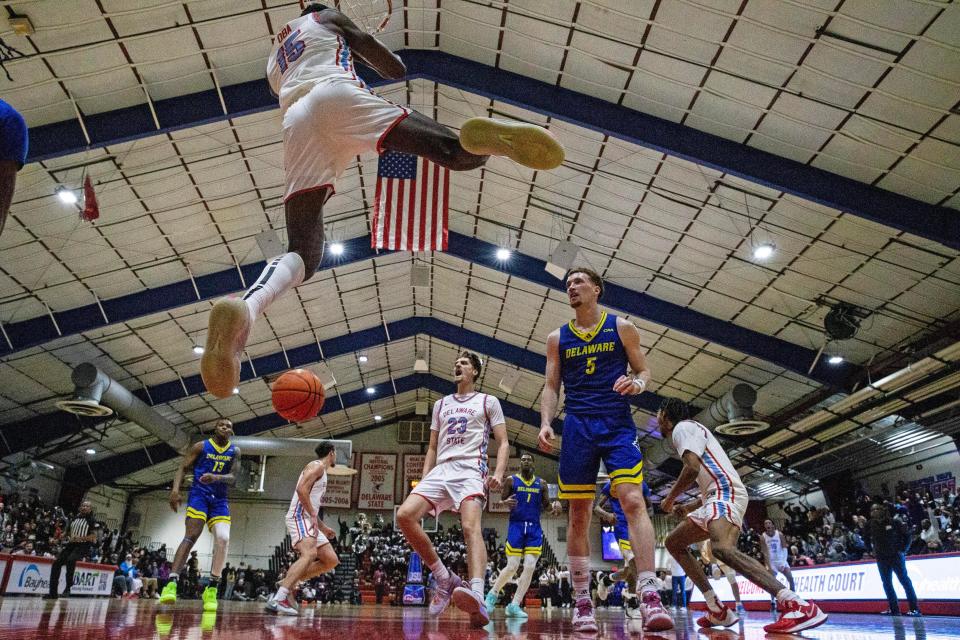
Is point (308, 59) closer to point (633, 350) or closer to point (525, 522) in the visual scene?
point (633, 350)

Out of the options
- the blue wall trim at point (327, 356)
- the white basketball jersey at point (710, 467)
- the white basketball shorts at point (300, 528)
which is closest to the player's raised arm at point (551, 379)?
the white basketball jersey at point (710, 467)

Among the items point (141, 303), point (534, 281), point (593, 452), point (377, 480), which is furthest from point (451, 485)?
point (377, 480)

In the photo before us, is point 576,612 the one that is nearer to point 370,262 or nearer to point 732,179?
point 732,179

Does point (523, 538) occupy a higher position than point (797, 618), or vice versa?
point (523, 538)

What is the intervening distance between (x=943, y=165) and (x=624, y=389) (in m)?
9.61

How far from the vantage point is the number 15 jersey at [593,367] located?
12.9 ft

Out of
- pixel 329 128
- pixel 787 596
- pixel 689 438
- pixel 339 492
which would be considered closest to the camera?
pixel 329 128

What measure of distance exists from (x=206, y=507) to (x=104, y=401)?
39.3ft

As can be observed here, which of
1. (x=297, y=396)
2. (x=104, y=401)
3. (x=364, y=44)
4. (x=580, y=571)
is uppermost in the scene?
(x=104, y=401)

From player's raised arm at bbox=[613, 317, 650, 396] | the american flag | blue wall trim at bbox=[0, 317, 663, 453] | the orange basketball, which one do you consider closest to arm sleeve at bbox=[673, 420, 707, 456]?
player's raised arm at bbox=[613, 317, 650, 396]

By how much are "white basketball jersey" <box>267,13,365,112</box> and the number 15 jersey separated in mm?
2008

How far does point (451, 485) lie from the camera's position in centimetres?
474

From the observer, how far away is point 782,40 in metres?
9.32

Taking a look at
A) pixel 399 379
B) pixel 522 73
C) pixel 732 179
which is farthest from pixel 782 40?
pixel 399 379
